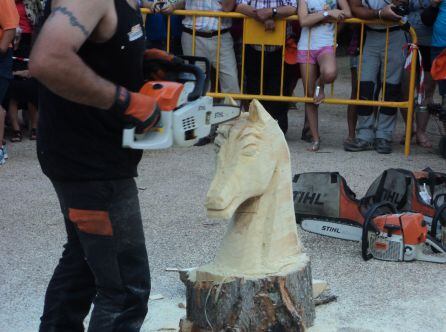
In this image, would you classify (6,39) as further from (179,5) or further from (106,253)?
(106,253)

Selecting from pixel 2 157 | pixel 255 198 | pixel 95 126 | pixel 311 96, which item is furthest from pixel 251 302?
pixel 311 96

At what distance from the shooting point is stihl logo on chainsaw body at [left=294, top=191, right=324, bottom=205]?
18.0ft

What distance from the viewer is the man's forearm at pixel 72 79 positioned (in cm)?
273

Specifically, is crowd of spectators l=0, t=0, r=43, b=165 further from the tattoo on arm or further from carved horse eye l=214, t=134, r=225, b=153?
the tattoo on arm

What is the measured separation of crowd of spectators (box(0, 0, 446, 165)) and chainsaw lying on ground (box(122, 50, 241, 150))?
4543 mm

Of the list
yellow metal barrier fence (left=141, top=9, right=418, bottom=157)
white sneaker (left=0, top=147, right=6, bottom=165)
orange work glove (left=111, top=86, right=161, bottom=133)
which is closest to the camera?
orange work glove (left=111, top=86, right=161, bottom=133)

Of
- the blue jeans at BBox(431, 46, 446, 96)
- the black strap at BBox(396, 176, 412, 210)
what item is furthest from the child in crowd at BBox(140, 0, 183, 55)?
the black strap at BBox(396, 176, 412, 210)

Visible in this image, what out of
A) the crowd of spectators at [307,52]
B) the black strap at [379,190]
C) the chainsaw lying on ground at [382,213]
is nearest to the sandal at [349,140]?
the crowd of spectators at [307,52]

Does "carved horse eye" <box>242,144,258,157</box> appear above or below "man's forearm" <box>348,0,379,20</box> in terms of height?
above

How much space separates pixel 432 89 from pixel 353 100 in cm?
98

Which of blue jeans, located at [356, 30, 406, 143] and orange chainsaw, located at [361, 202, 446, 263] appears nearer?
orange chainsaw, located at [361, 202, 446, 263]

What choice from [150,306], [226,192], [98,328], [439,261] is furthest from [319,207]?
[98,328]

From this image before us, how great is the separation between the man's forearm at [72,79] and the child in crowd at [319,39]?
5.33m

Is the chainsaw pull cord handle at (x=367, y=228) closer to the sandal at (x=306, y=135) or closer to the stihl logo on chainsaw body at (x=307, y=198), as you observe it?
the stihl logo on chainsaw body at (x=307, y=198)
